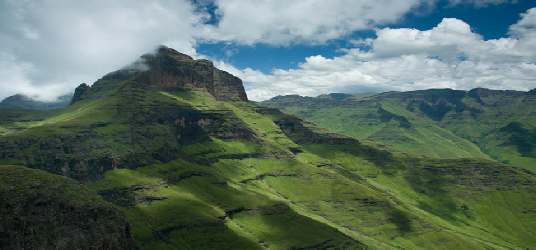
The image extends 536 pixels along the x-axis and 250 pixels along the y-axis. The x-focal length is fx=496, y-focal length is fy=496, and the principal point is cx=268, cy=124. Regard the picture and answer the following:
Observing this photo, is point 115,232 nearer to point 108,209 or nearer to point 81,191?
point 108,209

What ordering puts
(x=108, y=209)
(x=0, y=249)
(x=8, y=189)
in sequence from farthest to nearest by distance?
(x=108, y=209)
(x=8, y=189)
(x=0, y=249)

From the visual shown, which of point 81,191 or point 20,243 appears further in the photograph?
point 81,191

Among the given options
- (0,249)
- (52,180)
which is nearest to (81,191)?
(52,180)

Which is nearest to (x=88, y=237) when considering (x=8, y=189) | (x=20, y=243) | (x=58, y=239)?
(x=58, y=239)

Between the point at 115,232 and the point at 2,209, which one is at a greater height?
the point at 2,209

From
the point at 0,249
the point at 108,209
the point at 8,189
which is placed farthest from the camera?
the point at 108,209

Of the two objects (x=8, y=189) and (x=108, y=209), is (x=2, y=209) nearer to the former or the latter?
(x=8, y=189)
